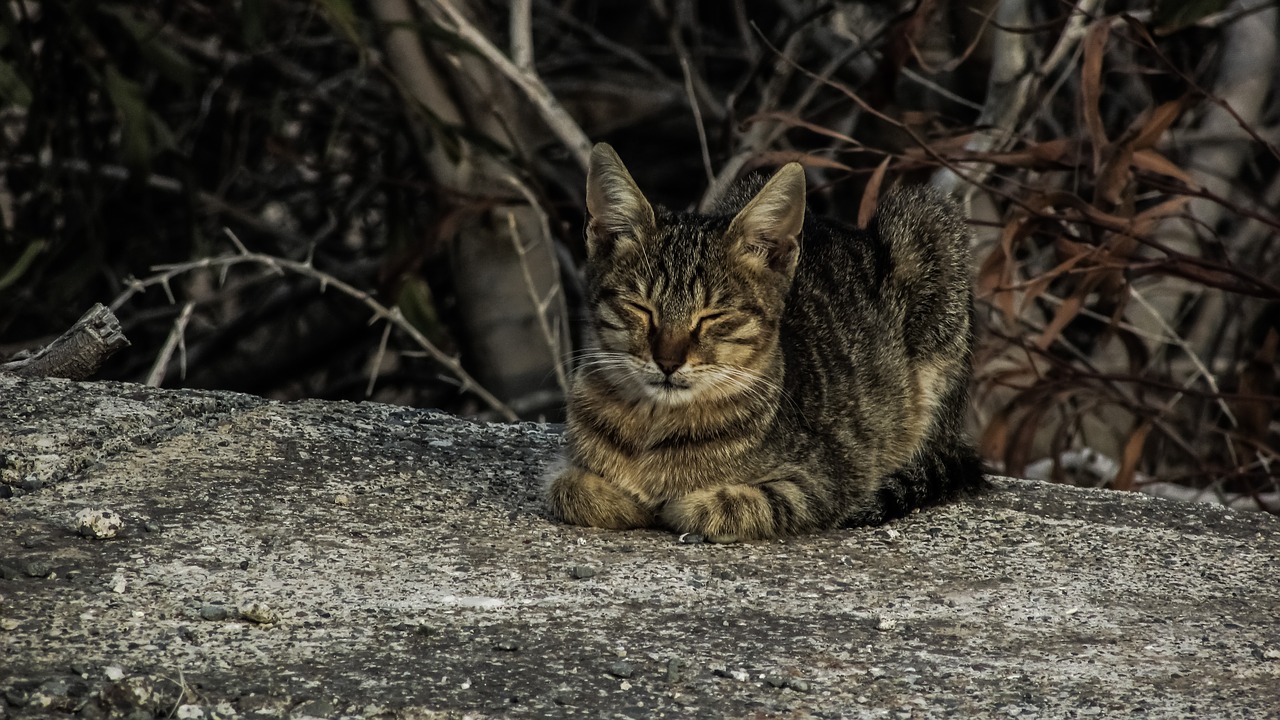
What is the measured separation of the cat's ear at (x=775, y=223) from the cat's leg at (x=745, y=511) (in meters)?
0.56

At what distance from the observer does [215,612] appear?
131 inches

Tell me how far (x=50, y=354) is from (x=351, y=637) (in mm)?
2036

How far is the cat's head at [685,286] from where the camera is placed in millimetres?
3922

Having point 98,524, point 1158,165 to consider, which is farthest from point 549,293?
point 98,524

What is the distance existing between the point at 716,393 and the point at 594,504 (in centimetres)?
41

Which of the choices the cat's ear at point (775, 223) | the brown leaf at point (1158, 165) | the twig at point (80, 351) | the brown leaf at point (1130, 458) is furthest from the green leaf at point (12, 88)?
the brown leaf at point (1130, 458)

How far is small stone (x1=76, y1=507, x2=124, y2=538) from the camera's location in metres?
3.67

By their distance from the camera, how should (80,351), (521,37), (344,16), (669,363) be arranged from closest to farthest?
(669,363)
(80,351)
(344,16)
(521,37)

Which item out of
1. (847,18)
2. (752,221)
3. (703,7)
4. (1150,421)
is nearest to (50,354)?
(752,221)

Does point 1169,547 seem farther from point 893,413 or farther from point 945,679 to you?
point 945,679

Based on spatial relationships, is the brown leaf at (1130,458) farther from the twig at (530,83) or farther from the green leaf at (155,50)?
the green leaf at (155,50)

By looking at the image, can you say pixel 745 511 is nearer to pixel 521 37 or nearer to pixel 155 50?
pixel 521 37

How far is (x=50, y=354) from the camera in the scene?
15.9 feet

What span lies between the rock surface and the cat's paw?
0.05 metres
